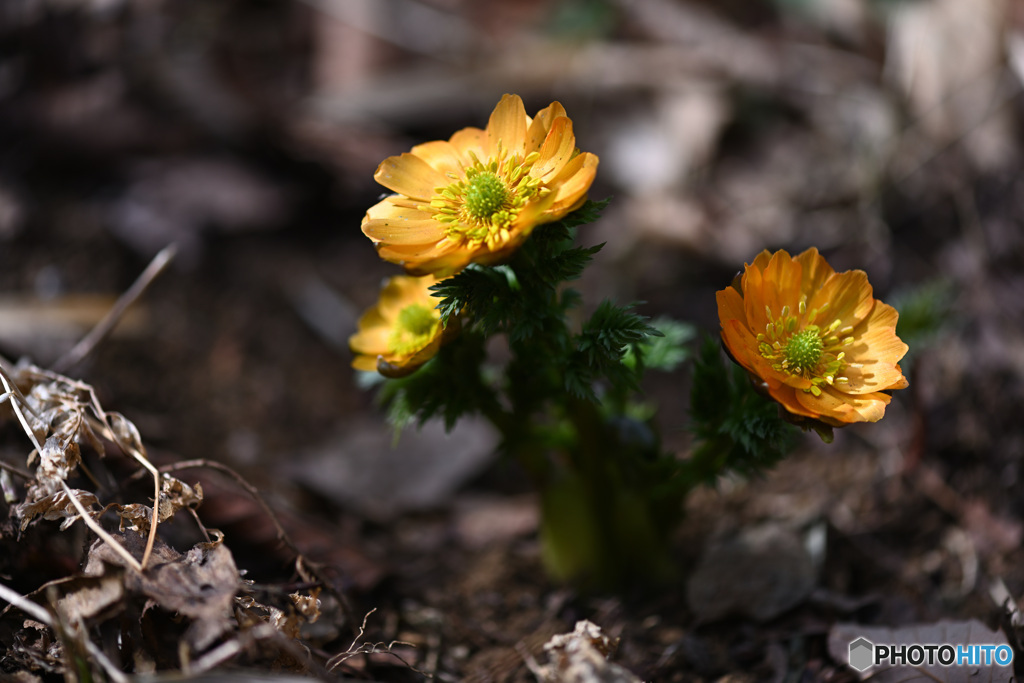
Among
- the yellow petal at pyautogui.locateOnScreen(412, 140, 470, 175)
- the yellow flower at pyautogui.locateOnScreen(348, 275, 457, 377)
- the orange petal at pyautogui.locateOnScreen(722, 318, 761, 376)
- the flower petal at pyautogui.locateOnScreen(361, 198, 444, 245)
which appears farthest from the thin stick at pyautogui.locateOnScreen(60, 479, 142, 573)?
the orange petal at pyautogui.locateOnScreen(722, 318, 761, 376)

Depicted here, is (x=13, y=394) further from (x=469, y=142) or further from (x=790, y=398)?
(x=790, y=398)

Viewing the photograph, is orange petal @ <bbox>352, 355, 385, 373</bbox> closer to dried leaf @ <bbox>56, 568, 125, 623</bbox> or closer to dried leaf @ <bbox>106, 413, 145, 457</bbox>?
dried leaf @ <bbox>106, 413, 145, 457</bbox>

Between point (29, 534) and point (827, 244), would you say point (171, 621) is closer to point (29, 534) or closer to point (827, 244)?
point (29, 534)

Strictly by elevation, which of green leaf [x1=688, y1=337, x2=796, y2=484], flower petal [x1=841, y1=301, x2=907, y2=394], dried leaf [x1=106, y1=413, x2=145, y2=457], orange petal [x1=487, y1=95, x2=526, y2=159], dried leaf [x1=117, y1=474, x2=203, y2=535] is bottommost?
dried leaf [x1=117, y1=474, x2=203, y2=535]

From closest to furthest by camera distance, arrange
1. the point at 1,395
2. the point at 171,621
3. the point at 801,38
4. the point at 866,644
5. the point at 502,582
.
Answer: the point at 171,621 → the point at 1,395 → the point at 866,644 → the point at 502,582 → the point at 801,38

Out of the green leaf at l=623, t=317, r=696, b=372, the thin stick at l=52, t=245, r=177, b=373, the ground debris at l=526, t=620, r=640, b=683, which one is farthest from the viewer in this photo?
the thin stick at l=52, t=245, r=177, b=373

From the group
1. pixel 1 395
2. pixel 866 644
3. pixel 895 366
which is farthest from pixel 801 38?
pixel 1 395
